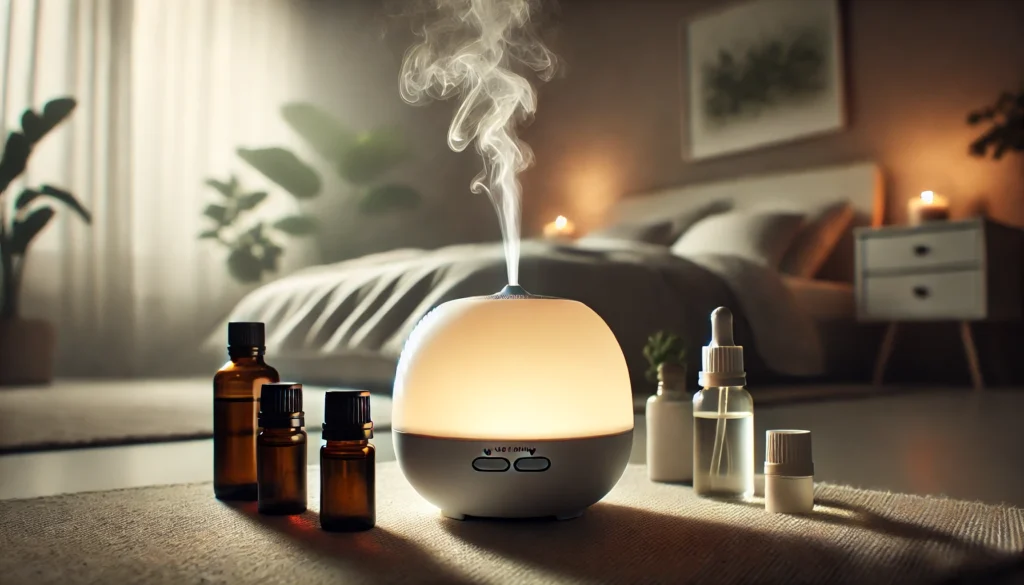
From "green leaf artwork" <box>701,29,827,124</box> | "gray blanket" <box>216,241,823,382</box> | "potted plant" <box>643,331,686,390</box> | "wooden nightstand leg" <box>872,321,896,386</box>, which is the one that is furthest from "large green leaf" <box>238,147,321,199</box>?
"potted plant" <box>643,331,686,390</box>

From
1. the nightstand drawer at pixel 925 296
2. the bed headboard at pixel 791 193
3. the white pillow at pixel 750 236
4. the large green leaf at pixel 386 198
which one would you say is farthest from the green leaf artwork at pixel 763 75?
the large green leaf at pixel 386 198

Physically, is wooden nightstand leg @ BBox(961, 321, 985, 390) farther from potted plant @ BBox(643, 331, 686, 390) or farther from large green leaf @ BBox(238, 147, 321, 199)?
large green leaf @ BBox(238, 147, 321, 199)

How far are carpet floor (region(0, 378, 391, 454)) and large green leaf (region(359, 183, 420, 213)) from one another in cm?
202

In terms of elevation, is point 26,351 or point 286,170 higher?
point 286,170

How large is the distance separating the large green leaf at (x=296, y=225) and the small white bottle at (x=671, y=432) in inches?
161

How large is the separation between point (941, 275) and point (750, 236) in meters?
0.74

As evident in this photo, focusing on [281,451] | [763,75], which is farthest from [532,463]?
[763,75]

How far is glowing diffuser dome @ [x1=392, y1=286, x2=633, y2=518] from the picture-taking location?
0.85 metres

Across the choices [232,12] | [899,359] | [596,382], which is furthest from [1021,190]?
[232,12]

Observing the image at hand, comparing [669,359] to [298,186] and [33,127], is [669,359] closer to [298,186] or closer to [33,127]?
[33,127]

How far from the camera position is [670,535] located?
86 cm

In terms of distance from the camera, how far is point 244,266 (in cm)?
485

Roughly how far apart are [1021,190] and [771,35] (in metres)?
1.42

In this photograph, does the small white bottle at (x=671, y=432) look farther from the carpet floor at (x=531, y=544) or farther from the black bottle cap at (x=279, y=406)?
the black bottle cap at (x=279, y=406)
